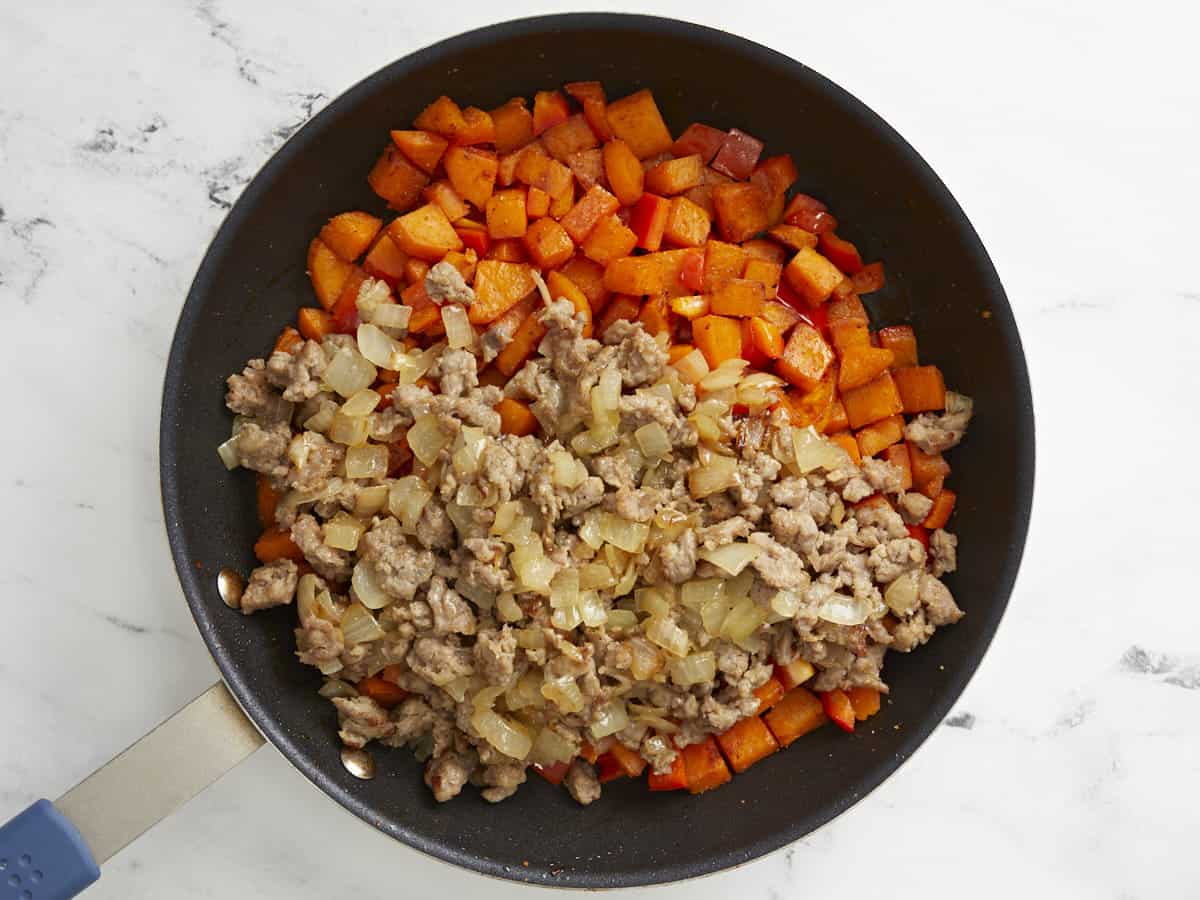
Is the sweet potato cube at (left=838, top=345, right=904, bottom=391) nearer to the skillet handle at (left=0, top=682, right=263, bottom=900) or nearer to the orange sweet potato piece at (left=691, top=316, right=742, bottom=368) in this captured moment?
the orange sweet potato piece at (left=691, top=316, right=742, bottom=368)

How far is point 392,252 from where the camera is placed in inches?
116

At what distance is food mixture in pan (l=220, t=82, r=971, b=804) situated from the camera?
8.95ft

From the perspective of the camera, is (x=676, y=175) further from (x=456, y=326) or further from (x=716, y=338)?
(x=456, y=326)

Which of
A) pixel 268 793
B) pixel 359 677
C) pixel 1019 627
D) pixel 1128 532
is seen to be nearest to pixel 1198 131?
pixel 1128 532

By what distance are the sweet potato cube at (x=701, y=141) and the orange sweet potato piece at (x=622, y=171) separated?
0.16 metres

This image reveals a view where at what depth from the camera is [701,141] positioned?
3.03 metres

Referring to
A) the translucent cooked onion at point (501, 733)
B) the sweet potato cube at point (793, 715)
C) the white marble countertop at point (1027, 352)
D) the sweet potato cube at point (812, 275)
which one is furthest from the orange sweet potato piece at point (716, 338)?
the translucent cooked onion at point (501, 733)

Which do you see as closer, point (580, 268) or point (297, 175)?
point (297, 175)

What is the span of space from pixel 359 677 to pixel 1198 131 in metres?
2.92

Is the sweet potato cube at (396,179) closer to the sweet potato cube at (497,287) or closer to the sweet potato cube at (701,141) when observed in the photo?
the sweet potato cube at (497,287)

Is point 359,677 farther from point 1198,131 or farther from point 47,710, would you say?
point 1198,131

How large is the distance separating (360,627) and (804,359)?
140cm

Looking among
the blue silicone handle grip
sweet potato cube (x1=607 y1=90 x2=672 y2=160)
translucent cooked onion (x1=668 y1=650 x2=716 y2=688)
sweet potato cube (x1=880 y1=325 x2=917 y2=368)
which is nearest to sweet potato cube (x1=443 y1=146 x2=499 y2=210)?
sweet potato cube (x1=607 y1=90 x2=672 y2=160)

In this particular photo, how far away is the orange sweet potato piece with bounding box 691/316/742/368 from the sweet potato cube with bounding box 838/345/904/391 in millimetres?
324
